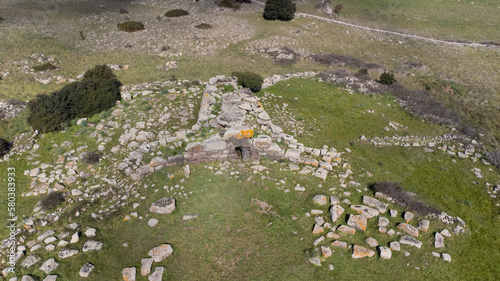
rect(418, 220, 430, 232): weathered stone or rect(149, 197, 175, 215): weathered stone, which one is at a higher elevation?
rect(418, 220, 430, 232): weathered stone

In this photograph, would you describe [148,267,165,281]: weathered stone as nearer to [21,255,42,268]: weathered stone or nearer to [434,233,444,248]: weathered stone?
[21,255,42,268]: weathered stone

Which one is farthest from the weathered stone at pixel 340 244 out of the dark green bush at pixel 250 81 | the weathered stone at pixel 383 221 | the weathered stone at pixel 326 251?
the dark green bush at pixel 250 81

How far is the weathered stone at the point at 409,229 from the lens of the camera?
39.2ft

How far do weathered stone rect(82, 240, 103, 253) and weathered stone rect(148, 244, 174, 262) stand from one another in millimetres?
1981

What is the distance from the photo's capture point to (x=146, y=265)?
10.3 meters

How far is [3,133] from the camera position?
1739 centimetres

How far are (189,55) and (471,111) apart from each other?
25.3 m

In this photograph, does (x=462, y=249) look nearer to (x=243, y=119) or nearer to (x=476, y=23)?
(x=243, y=119)

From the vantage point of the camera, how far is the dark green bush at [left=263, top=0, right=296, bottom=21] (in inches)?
1432

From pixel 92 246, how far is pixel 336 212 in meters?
9.90

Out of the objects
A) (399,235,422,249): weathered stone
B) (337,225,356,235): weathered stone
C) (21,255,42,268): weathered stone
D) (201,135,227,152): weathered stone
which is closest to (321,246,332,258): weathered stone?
(337,225,356,235): weathered stone

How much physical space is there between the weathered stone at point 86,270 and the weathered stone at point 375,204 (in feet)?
38.0

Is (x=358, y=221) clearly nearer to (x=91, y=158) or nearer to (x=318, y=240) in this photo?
(x=318, y=240)

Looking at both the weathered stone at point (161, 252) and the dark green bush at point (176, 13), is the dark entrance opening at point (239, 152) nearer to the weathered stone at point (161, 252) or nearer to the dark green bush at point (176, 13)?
the weathered stone at point (161, 252)
